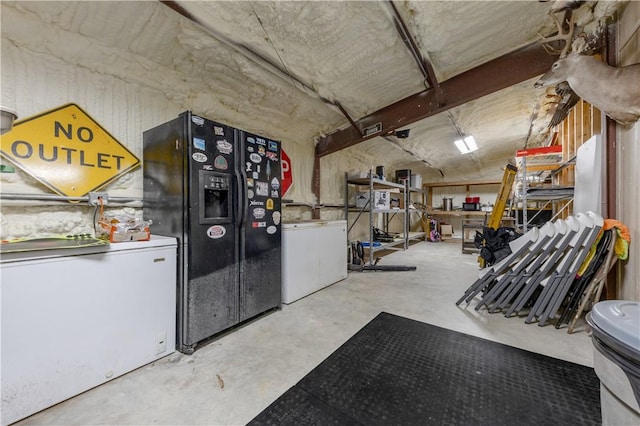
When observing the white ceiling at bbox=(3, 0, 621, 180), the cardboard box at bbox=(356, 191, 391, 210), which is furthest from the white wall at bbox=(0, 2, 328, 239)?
the cardboard box at bbox=(356, 191, 391, 210)

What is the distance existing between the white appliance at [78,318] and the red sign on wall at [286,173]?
6.40 feet

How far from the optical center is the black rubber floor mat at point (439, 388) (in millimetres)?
1261

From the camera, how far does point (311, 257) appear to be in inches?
121

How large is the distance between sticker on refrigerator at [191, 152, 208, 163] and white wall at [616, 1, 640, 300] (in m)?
3.27

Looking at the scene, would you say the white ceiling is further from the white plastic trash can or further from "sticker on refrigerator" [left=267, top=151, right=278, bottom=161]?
the white plastic trash can

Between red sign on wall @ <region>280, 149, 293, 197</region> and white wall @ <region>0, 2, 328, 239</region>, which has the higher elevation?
white wall @ <region>0, 2, 328, 239</region>

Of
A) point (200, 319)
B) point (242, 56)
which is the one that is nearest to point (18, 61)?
point (242, 56)

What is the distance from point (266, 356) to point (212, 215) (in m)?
1.13

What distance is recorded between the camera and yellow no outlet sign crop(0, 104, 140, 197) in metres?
1.57

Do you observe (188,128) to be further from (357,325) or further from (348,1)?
(357,325)

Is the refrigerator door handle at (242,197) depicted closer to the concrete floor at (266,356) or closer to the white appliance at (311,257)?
the white appliance at (311,257)

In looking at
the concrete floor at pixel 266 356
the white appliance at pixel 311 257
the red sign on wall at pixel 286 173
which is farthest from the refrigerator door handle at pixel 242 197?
the red sign on wall at pixel 286 173

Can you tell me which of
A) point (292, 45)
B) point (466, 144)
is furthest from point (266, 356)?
point (466, 144)

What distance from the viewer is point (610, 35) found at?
219 cm
